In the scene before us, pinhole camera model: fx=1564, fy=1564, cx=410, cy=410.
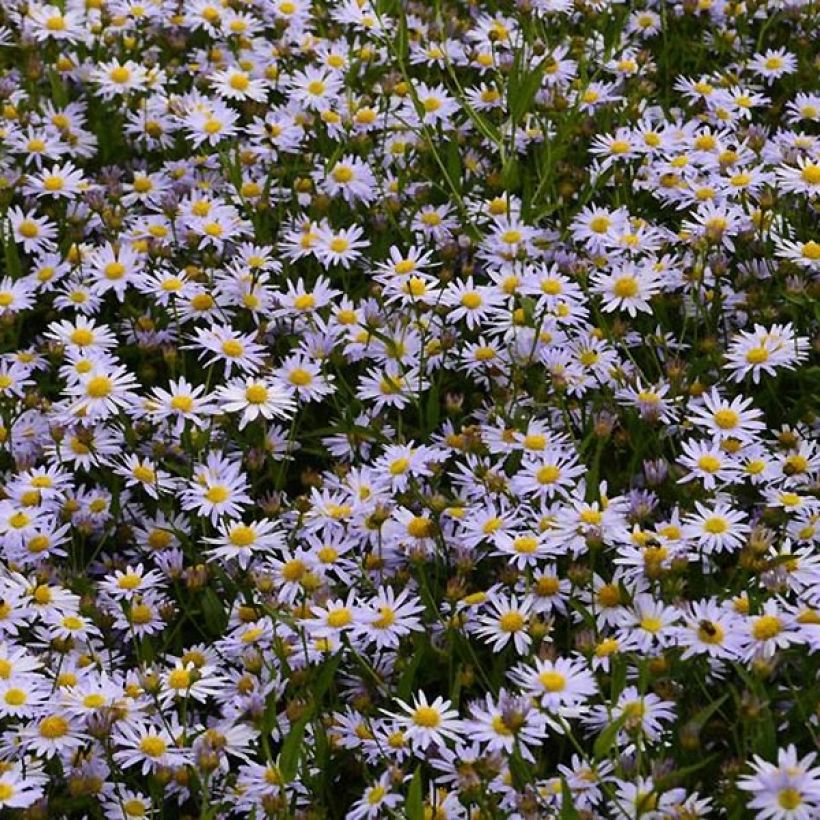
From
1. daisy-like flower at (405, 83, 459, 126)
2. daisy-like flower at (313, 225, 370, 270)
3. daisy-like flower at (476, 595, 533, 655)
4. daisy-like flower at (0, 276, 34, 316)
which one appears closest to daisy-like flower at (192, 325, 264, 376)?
daisy-like flower at (313, 225, 370, 270)

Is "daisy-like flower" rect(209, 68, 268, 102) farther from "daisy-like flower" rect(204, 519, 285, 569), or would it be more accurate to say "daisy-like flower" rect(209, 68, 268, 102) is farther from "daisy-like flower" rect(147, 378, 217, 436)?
"daisy-like flower" rect(204, 519, 285, 569)

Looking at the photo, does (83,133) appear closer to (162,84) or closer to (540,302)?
(162,84)

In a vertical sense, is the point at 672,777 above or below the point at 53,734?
above

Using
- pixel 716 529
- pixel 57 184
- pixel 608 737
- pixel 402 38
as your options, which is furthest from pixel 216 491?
pixel 402 38

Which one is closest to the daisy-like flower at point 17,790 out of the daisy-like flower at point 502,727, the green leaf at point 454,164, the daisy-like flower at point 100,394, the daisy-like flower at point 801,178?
the daisy-like flower at point 502,727

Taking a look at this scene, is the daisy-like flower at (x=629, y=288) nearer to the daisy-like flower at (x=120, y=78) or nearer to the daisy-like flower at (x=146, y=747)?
the daisy-like flower at (x=146, y=747)

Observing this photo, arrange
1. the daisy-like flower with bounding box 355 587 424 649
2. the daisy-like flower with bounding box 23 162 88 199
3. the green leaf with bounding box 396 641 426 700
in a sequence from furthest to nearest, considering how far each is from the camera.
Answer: the daisy-like flower with bounding box 23 162 88 199
the daisy-like flower with bounding box 355 587 424 649
the green leaf with bounding box 396 641 426 700

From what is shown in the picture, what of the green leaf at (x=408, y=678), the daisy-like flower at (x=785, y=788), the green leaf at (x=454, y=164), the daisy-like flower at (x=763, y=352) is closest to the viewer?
the daisy-like flower at (x=785, y=788)

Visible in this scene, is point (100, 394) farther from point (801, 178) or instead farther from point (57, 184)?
point (801, 178)
